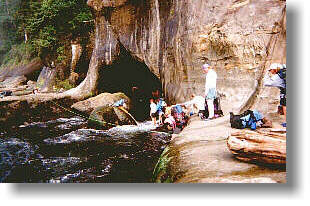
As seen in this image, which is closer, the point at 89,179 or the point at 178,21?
the point at 89,179

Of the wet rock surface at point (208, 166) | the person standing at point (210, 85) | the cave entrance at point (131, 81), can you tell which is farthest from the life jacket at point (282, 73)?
the cave entrance at point (131, 81)

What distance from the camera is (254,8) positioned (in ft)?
17.7

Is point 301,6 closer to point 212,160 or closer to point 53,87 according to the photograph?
point 212,160

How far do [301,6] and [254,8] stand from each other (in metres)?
2.42

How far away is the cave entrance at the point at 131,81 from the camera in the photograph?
35.1ft

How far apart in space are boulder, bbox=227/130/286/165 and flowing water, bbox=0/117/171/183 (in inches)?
59.5

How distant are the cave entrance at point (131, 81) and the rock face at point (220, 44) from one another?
2.58 metres

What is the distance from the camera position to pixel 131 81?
477 inches

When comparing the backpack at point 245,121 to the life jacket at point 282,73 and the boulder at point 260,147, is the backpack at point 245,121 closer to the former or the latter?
the life jacket at point 282,73

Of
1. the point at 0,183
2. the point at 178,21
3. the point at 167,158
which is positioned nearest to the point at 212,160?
the point at 167,158

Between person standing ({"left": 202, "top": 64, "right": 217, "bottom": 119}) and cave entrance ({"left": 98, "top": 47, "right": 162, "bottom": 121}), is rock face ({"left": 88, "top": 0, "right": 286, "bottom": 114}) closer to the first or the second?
person standing ({"left": 202, "top": 64, "right": 217, "bottom": 119})

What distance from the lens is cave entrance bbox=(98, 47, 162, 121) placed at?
10.7 meters

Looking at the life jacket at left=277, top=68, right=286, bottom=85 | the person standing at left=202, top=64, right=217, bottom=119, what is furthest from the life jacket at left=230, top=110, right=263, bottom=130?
the person standing at left=202, top=64, right=217, bottom=119

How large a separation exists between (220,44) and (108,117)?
3730 mm
